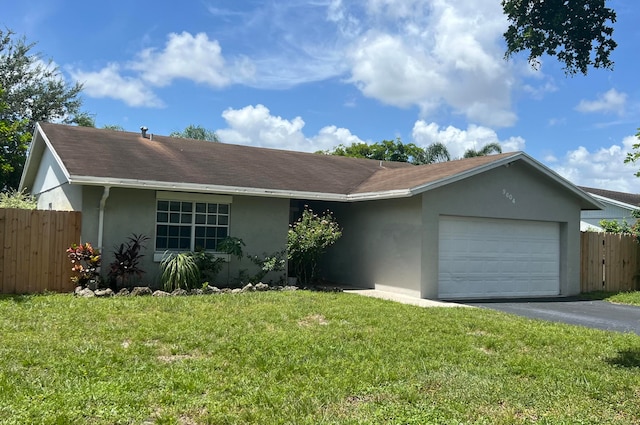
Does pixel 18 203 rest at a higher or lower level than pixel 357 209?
lower

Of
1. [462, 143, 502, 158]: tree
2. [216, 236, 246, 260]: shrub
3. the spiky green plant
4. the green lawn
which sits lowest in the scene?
the green lawn

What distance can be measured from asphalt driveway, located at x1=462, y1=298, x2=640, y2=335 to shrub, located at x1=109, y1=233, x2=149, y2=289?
7780 mm

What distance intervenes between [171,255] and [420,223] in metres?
6.09

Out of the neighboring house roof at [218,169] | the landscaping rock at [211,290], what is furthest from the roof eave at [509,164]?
the landscaping rock at [211,290]

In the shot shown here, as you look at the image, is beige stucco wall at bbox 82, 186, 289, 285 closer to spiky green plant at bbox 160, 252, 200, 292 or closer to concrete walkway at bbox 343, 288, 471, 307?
spiky green plant at bbox 160, 252, 200, 292

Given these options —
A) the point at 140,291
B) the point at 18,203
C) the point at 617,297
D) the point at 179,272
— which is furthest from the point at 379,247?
the point at 18,203

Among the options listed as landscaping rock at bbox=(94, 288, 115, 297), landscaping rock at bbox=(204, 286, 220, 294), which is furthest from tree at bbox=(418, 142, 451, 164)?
landscaping rock at bbox=(94, 288, 115, 297)

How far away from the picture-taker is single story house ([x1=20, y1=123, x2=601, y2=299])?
12672mm

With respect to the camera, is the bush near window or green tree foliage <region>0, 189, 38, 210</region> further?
green tree foliage <region>0, 189, 38, 210</region>

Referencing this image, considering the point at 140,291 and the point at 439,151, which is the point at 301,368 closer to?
the point at 140,291

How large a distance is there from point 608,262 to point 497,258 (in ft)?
16.4

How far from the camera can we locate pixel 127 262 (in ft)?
39.3

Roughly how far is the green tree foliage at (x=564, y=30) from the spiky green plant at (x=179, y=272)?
8529mm

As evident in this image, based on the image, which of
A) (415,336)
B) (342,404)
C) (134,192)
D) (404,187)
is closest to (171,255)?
(134,192)
